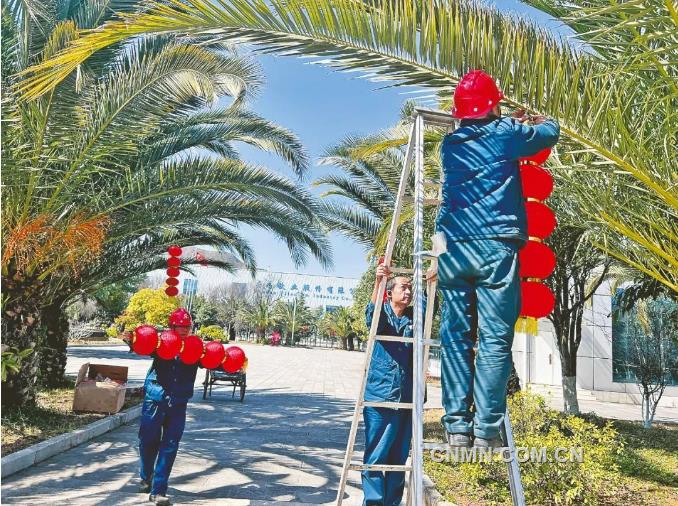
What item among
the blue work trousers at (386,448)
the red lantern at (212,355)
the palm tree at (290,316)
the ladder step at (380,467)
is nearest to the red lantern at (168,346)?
the red lantern at (212,355)

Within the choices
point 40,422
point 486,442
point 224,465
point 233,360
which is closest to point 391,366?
point 486,442

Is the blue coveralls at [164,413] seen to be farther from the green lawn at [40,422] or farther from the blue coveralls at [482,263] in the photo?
the blue coveralls at [482,263]

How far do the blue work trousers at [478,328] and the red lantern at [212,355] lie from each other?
3.18 m

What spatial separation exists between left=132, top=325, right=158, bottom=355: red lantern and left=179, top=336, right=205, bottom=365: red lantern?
258mm

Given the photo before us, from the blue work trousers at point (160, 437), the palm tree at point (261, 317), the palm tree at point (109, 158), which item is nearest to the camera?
the blue work trousers at point (160, 437)

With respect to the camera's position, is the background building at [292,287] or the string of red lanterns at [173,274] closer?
the string of red lanterns at [173,274]

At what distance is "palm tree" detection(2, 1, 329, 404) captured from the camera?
632 centimetres

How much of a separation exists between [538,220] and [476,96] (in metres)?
0.61

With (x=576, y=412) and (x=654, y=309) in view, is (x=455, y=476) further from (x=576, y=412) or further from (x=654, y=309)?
(x=654, y=309)

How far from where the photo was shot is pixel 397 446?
11.9ft

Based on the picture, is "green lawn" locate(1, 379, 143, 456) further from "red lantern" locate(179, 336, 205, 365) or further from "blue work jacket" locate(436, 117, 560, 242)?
"blue work jacket" locate(436, 117, 560, 242)

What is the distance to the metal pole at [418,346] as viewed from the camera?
2180mm

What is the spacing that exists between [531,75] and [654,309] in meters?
12.6

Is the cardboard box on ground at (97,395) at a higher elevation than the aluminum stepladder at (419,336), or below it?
below
